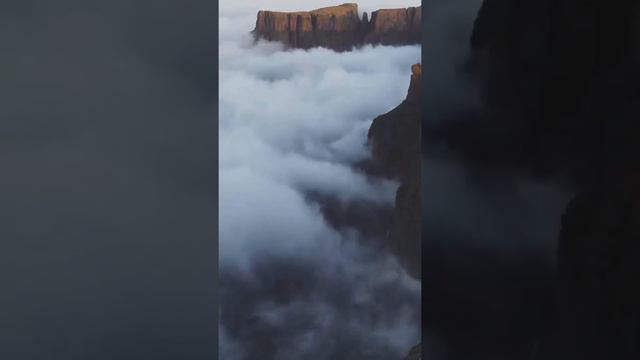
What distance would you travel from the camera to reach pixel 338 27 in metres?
Result: 8.84

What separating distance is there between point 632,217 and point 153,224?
1178 millimetres

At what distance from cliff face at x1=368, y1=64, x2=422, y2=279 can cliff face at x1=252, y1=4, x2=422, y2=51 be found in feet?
1.43

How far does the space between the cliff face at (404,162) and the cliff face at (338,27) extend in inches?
17.2

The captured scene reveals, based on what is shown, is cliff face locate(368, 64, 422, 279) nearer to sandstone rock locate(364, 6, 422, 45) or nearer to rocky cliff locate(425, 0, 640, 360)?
sandstone rock locate(364, 6, 422, 45)

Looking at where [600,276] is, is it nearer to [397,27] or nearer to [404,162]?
[397,27]

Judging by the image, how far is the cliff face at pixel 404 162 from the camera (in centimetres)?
866

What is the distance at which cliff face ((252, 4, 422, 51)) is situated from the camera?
340 inches

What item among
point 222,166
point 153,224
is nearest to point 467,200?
point 153,224

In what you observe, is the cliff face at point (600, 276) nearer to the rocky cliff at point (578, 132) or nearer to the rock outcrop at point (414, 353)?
the rocky cliff at point (578, 132)

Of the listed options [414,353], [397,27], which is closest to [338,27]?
[397,27]

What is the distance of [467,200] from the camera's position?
2.04 meters

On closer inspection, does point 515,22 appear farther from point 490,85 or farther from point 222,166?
point 222,166

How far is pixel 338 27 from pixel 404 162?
5.37 feet

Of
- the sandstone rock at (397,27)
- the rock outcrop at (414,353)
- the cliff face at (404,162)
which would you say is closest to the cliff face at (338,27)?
the sandstone rock at (397,27)
